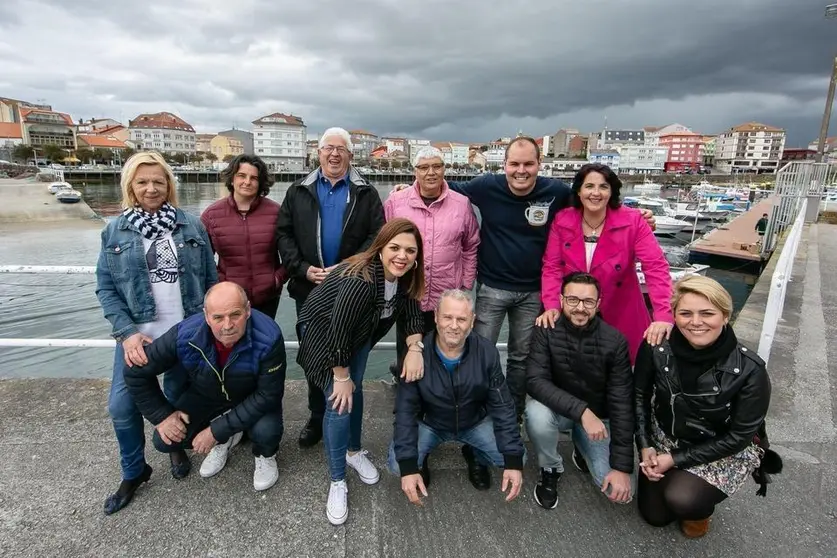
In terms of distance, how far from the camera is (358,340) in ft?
8.04

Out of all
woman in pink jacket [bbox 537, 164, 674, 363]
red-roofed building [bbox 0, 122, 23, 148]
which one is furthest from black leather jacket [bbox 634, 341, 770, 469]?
red-roofed building [bbox 0, 122, 23, 148]

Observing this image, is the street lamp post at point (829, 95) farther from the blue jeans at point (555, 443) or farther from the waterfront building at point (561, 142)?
the waterfront building at point (561, 142)

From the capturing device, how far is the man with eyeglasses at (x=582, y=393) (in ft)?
8.04

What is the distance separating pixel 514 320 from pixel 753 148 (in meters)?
142

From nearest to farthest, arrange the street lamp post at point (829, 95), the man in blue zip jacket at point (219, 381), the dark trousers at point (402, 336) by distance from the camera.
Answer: the man in blue zip jacket at point (219, 381) < the dark trousers at point (402, 336) < the street lamp post at point (829, 95)

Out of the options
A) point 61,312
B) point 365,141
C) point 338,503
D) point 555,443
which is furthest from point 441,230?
point 365,141

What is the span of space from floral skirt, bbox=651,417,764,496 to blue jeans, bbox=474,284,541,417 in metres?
1.16

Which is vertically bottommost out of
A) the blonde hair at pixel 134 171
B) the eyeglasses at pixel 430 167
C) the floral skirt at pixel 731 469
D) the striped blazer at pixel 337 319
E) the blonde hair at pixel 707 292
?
the floral skirt at pixel 731 469

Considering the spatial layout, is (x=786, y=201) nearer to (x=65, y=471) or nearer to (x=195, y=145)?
(x=65, y=471)

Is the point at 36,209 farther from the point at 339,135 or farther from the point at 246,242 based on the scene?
the point at 339,135

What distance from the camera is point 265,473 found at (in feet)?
8.25

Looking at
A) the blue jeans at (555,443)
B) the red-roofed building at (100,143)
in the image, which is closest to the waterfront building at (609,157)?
the red-roofed building at (100,143)

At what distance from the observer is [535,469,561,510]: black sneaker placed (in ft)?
7.89

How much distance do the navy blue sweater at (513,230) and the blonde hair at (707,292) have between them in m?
0.99
